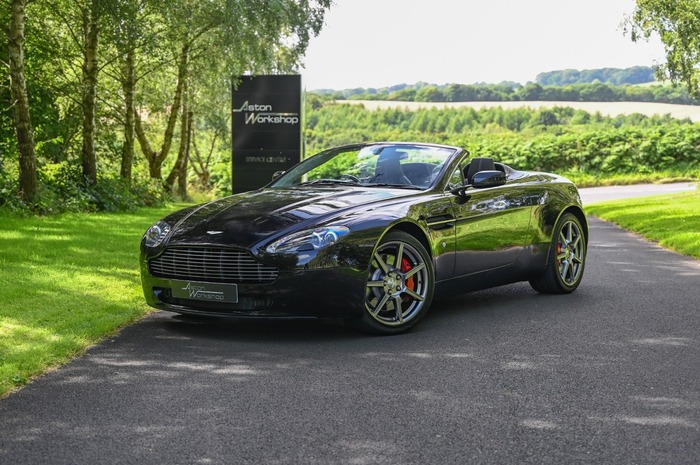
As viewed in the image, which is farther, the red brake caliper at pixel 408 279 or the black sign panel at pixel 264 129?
the black sign panel at pixel 264 129

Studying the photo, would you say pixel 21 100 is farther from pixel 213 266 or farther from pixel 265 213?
pixel 213 266

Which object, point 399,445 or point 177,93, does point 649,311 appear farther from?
point 177,93

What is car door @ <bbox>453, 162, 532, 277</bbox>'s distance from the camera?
26.8 feet

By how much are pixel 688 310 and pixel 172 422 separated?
17.5ft

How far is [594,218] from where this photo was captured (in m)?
24.5

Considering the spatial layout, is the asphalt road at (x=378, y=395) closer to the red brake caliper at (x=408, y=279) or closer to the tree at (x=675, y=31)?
the red brake caliper at (x=408, y=279)

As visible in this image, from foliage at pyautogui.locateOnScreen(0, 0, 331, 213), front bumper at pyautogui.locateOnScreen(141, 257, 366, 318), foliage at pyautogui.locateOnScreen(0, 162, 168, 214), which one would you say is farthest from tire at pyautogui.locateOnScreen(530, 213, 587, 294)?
foliage at pyautogui.locateOnScreen(0, 162, 168, 214)

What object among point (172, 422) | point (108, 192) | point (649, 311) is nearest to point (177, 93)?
point (108, 192)

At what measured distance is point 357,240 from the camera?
711cm

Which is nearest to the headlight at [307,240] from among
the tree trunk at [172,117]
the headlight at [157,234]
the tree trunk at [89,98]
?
the headlight at [157,234]

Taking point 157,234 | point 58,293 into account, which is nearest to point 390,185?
point 157,234

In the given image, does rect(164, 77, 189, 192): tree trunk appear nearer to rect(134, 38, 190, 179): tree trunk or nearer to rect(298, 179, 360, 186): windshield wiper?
rect(134, 38, 190, 179): tree trunk

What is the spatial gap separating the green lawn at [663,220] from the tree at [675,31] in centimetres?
407

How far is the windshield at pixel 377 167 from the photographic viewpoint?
27.4 feet
